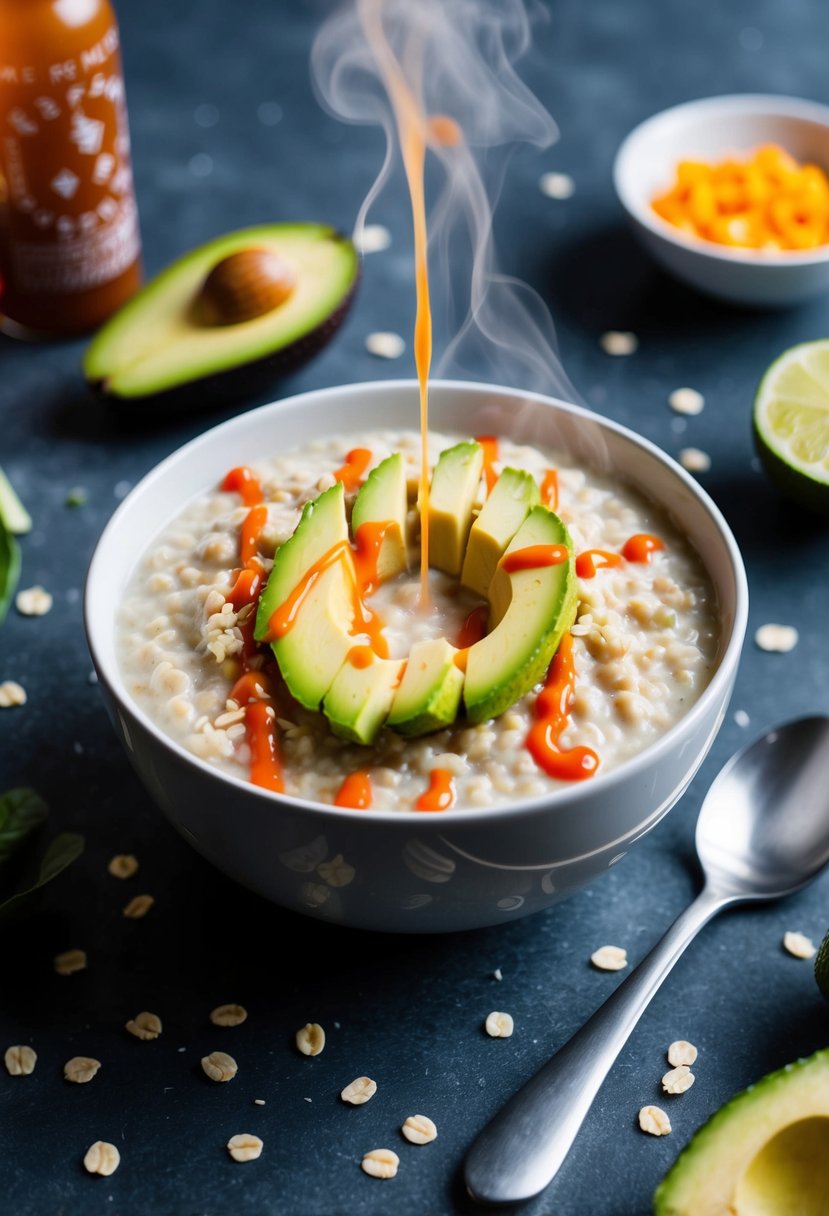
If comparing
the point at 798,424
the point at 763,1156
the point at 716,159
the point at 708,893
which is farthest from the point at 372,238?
the point at 763,1156

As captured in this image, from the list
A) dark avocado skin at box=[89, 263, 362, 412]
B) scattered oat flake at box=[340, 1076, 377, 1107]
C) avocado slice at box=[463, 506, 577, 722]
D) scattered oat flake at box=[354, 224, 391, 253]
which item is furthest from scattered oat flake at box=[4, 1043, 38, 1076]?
scattered oat flake at box=[354, 224, 391, 253]

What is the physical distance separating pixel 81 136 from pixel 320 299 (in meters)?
0.49

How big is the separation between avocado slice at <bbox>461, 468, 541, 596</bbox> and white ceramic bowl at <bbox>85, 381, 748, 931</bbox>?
0.78 ft

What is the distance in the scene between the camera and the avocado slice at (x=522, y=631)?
4.66 feet

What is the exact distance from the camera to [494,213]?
9.24 ft

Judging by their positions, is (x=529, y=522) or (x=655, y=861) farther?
(x=655, y=861)

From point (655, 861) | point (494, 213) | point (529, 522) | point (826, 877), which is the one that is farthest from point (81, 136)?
point (826, 877)

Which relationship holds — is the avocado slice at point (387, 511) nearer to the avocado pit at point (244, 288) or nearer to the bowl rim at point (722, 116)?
the avocado pit at point (244, 288)

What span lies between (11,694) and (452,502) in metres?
0.74

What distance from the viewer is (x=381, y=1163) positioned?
4.62 ft

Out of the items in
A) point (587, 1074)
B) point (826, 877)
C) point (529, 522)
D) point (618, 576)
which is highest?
point (529, 522)

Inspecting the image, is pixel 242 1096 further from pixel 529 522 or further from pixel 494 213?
pixel 494 213

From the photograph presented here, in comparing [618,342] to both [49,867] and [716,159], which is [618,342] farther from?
[49,867]

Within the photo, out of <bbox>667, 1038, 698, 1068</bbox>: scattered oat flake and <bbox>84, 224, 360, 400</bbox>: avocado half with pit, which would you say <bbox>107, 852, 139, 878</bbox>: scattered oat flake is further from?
<bbox>84, 224, 360, 400</bbox>: avocado half with pit
